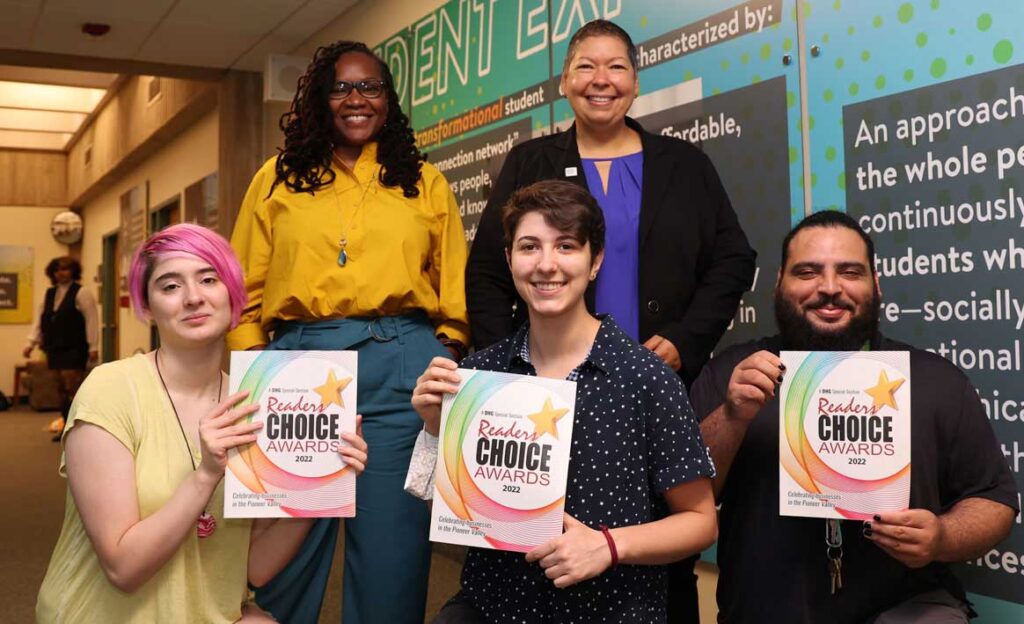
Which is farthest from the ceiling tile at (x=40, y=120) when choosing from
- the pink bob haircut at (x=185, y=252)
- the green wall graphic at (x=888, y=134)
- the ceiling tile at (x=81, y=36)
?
the pink bob haircut at (x=185, y=252)

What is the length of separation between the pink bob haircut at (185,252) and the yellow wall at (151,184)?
19.3ft

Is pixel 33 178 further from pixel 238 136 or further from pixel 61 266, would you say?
pixel 238 136

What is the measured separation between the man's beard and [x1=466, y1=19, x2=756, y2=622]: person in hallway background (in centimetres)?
21

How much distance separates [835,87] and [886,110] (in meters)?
0.20

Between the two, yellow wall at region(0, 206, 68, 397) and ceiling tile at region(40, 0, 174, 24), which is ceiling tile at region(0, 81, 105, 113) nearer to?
yellow wall at region(0, 206, 68, 397)

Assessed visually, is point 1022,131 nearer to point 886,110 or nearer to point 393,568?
point 886,110

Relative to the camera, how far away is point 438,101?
479 cm

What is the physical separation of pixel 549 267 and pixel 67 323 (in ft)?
28.8

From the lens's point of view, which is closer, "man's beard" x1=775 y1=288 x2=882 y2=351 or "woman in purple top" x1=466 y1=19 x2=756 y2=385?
"man's beard" x1=775 y1=288 x2=882 y2=351

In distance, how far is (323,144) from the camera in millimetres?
2396

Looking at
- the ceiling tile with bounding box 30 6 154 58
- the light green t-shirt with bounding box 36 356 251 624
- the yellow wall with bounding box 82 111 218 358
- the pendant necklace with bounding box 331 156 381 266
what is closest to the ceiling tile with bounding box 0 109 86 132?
the yellow wall with bounding box 82 111 218 358

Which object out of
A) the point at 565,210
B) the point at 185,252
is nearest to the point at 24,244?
the point at 185,252

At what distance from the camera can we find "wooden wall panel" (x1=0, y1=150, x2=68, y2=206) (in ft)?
50.4

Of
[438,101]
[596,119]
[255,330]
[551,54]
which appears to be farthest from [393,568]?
[438,101]
